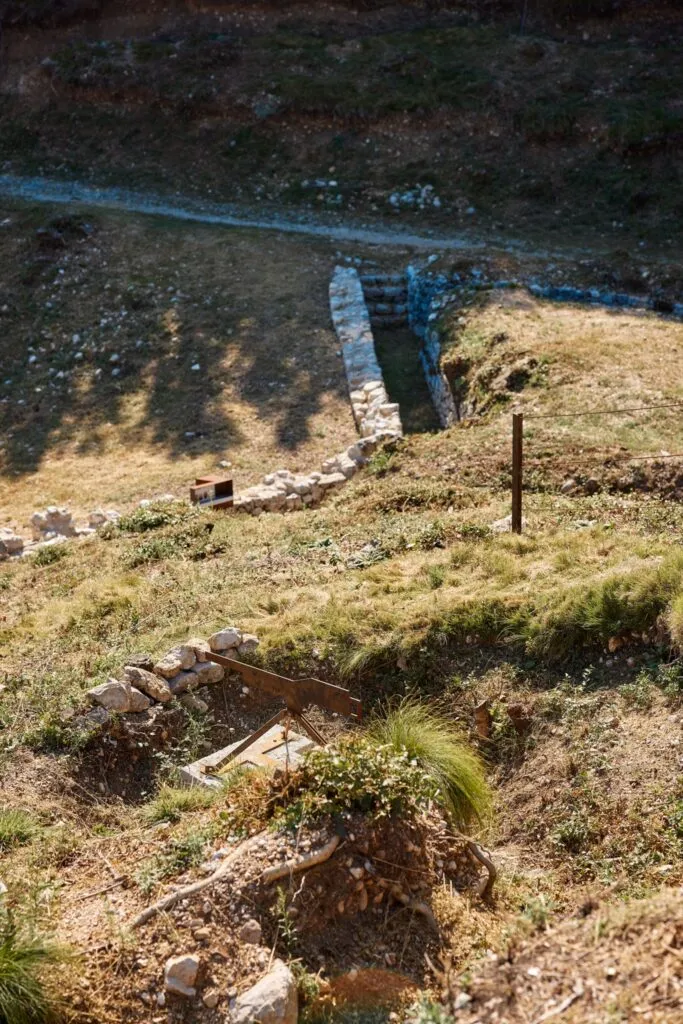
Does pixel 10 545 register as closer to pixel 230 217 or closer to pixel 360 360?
pixel 360 360

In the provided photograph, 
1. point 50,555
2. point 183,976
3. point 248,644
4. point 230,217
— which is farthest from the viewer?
point 230,217

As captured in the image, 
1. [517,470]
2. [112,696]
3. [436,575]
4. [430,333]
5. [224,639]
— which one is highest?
[430,333]

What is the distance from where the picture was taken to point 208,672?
6754 mm

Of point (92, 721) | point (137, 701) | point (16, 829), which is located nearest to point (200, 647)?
point (137, 701)

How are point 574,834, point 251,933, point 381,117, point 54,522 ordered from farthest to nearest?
point 381,117 < point 54,522 < point 574,834 < point 251,933

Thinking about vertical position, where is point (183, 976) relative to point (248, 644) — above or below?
below

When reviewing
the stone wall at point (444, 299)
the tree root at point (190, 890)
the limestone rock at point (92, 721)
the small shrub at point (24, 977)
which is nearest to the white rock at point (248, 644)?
the limestone rock at point (92, 721)

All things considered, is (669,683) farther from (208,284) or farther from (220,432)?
(208,284)

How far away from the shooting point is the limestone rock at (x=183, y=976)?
4.15 metres

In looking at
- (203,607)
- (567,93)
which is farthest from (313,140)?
(203,607)

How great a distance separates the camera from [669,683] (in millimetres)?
5863

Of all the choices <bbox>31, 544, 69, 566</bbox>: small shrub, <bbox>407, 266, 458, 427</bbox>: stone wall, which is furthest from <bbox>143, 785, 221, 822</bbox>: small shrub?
<bbox>407, 266, 458, 427</bbox>: stone wall

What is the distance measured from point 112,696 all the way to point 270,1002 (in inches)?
104

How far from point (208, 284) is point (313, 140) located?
6942 mm
